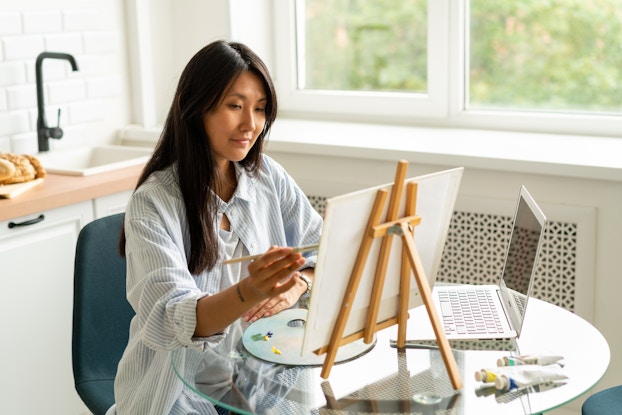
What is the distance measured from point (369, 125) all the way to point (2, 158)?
1.30 meters

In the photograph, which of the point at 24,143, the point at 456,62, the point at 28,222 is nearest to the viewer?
the point at 28,222

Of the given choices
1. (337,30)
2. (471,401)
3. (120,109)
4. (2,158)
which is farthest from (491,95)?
(471,401)

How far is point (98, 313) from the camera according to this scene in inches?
82.0

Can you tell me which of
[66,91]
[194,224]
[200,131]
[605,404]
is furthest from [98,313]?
[66,91]

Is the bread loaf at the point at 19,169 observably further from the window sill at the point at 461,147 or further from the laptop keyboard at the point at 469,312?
the laptop keyboard at the point at 469,312

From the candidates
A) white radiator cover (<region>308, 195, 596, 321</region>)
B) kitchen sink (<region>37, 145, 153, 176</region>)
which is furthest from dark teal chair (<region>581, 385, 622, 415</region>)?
kitchen sink (<region>37, 145, 153, 176</region>)

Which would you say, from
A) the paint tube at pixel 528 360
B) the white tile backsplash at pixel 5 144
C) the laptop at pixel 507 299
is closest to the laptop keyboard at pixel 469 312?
the laptop at pixel 507 299

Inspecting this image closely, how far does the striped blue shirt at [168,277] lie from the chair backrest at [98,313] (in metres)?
0.26

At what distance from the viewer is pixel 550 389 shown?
149 centimetres

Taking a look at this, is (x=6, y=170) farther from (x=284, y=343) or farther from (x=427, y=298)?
(x=427, y=298)

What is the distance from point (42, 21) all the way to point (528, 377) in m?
2.18

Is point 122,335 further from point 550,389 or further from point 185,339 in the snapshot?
point 550,389

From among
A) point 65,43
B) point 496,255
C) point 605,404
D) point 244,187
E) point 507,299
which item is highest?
point 65,43

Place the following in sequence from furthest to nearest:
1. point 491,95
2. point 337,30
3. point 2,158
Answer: point 337,30
point 491,95
point 2,158
